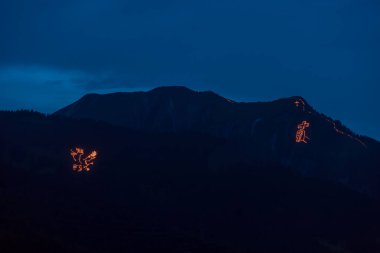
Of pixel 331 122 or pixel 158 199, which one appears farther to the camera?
pixel 331 122

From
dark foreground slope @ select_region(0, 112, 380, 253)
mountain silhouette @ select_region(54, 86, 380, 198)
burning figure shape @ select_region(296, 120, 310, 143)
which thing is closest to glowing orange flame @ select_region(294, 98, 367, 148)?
mountain silhouette @ select_region(54, 86, 380, 198)

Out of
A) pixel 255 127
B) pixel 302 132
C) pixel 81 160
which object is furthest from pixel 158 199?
pixel 302 132

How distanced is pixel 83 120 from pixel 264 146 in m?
30.1

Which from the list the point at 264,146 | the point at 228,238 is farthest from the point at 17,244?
the point at 264,146

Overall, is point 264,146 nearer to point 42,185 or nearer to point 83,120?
point 83,120

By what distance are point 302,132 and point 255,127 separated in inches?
312

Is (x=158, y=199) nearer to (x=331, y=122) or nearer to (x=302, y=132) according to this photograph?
(x=302, y=132)

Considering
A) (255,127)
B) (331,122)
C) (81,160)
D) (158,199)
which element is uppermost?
(331,122)

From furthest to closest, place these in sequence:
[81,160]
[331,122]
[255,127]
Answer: [331,122] → [255,127] → [81,160]

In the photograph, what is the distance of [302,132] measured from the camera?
10656 cm

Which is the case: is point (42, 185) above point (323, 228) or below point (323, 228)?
above

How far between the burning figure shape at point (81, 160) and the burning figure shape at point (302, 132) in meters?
40.1

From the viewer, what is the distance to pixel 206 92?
120125mm

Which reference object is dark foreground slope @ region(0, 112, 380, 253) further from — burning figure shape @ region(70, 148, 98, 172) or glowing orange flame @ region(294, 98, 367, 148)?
glowing orange flame @ region(294, 98, 367, 148)
